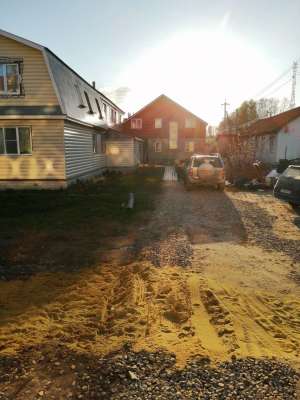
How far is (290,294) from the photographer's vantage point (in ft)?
15.9

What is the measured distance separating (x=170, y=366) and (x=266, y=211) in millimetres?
8983

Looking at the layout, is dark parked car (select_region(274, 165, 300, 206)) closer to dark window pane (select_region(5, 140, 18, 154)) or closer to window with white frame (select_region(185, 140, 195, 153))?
dark window pane (select_region(5, 140, 18, 154))

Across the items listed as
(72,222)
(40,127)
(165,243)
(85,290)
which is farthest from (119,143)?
(85,290)

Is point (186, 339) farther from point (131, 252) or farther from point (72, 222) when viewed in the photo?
point (72, 222)

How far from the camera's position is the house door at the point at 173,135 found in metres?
40.0

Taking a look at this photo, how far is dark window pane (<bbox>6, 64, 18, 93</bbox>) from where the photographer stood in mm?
14234

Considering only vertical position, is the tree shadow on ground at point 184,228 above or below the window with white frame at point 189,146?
below

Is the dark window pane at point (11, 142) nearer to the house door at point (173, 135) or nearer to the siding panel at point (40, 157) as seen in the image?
the siding panel at point (40, 157)

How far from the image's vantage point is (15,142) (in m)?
14.6

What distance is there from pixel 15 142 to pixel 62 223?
7656mm

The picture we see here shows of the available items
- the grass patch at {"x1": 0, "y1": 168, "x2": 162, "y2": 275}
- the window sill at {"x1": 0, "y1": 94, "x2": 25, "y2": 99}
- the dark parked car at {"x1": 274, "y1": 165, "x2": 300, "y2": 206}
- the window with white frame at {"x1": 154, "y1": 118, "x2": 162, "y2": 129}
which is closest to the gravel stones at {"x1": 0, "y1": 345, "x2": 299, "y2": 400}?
the grass patch at {"x1": 0, "y1": 168, "x2": 162, "y2": 275}

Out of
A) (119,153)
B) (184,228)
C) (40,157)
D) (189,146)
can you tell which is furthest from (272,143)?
(184,228)

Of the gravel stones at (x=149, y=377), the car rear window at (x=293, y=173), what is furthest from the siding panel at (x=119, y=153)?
the gravel stones at (x=149, y=377)

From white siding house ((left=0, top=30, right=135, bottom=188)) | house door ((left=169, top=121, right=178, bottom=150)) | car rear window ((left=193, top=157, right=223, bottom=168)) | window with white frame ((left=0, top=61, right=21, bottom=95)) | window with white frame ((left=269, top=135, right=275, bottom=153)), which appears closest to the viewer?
white siding house ((left=0, top=30, right=135, bottom=188))
